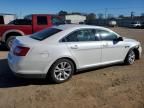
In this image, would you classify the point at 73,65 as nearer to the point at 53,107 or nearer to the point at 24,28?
the point at 53,107

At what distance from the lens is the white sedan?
581 cm

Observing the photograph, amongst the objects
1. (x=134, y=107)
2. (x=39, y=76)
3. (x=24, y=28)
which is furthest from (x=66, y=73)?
(x=24, y=28)

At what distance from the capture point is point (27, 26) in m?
11.8

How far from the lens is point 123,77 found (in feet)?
22.3

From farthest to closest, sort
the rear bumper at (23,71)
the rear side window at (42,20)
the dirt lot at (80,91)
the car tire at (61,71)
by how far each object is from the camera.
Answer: the rear side window at (42,20)
the car tire at (61,71)
the rear bumper at (23,71)
the dirt lot at (80,91)

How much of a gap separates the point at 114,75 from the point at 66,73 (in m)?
1.55

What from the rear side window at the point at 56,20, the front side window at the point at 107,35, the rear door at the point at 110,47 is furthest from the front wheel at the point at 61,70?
the rear side window at the point at 56,20

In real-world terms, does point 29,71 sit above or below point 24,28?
below

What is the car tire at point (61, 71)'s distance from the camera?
19.9ft

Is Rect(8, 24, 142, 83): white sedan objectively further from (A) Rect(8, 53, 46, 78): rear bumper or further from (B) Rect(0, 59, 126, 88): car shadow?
(B) Rect(0, 59, 126, 88): car shadow

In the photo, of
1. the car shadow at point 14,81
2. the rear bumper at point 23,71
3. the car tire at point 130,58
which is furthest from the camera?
the car tire at point 130,58

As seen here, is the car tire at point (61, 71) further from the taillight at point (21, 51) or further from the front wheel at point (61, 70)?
the taillight at point (21, 51)

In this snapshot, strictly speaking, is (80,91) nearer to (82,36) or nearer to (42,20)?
(82,36)

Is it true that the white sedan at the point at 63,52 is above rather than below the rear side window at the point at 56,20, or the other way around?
below
